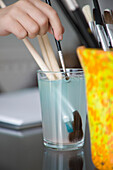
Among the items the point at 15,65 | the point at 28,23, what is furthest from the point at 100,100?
the point at 15,65

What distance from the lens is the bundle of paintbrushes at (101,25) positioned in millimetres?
285

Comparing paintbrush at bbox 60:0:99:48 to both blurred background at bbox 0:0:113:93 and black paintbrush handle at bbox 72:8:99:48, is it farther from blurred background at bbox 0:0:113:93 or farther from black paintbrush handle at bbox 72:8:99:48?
blurred background at bbox 0:0:113:93

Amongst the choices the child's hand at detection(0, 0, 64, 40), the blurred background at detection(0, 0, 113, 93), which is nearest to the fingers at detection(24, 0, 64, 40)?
the child's hand at detection(0, 0, 64, 40)

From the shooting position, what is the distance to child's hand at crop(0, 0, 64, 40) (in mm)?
362

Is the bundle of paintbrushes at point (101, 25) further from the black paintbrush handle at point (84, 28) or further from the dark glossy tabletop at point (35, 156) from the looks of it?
the dark glossy tabletop at point (35, 156)

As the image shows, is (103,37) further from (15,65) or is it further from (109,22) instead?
(15,65)

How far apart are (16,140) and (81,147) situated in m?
0.11

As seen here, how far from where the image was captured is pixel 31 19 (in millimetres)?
367

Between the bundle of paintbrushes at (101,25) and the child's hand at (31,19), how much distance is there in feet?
0.20

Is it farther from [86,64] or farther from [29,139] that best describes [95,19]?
[29,139]

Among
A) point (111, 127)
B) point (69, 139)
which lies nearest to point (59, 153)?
point (69, 139)

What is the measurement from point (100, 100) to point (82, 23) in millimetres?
82

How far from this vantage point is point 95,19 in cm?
30

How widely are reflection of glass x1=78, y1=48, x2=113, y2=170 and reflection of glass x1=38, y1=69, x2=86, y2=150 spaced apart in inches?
3.9
